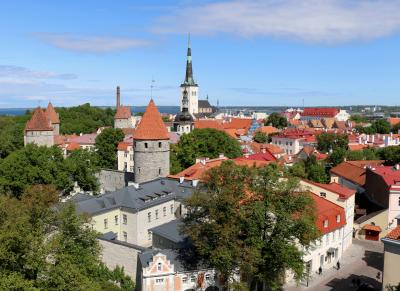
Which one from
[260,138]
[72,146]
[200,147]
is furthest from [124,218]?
[260,138]

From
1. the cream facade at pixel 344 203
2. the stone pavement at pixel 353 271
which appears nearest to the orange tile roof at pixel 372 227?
the stone pavement at pixel 353 271

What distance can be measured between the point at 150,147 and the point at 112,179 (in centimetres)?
1129

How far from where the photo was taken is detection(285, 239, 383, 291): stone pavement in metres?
29.5

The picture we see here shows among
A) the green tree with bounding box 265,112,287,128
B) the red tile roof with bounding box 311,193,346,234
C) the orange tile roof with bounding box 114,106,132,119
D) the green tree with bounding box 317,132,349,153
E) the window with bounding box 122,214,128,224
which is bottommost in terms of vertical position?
the window with bounding box 122,214,128,224

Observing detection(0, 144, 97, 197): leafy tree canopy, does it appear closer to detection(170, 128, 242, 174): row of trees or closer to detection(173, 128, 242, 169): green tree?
detection(170, 128, 242, 174): row of trees

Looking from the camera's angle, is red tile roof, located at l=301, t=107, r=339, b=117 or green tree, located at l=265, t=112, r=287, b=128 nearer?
green tree, located at l=265, t=112, r=287, b=128

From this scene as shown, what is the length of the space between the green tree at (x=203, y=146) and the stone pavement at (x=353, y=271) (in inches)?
923

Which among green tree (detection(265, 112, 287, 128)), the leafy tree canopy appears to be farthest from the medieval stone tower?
green tree (detection(265, 112, 287, 128))

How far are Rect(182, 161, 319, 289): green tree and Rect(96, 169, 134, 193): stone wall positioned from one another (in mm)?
27546

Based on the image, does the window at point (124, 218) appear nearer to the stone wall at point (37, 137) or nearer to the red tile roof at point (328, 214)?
the red tile roof at point (328, 214)

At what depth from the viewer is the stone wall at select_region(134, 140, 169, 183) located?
146ft

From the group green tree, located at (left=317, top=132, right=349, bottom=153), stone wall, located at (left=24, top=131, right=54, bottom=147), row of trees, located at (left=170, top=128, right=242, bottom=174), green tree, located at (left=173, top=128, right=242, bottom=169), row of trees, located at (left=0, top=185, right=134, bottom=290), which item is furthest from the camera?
green tree, located at (left=317, top=132, right=349, bottom=153)

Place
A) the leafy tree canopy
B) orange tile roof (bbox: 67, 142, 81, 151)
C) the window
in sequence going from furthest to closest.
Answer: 1. orange tile roof (bbox: 67, 142, 81, 151)
2. the leafy tree canopy
3. the window

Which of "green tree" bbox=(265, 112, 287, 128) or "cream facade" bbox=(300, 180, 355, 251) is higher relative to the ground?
"green tree" bbox=(265, 112, 287, 128)
